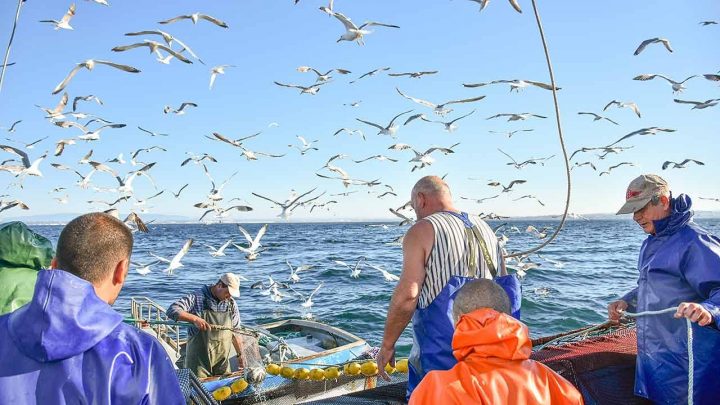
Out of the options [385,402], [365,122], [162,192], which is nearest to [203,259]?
[162,192]

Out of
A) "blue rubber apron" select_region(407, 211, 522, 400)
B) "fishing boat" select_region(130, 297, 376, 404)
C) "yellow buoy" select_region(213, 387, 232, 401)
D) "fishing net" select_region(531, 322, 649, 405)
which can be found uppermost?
"blue rubber apron" select_region(407, 211, 522, 400)

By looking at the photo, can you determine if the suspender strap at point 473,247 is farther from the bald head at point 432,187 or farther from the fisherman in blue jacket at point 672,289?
the fisherman in blue jacket at point 672,289

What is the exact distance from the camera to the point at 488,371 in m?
1.76

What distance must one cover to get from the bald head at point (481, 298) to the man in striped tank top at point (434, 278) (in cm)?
77

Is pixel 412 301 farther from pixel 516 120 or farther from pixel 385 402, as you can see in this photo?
pixel 516 120

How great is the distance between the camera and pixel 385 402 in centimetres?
323

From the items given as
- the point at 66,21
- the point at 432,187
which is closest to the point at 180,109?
the point at 66,21

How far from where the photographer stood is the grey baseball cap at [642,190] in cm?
298

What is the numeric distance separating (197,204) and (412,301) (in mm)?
8606

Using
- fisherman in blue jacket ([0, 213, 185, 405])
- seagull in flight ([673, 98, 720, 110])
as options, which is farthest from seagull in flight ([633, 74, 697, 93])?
fisherman in blue jacket ([0, 213, 185, 405])

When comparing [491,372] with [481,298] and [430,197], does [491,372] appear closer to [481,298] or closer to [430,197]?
[481,298]

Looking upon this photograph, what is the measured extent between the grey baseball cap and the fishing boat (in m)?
3.12

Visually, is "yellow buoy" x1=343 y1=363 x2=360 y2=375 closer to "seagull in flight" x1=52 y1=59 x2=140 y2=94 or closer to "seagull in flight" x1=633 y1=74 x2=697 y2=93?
"seagull in flight" x1=52 y1=59 x2=140 y2=94

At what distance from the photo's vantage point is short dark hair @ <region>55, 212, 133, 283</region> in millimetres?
1653
